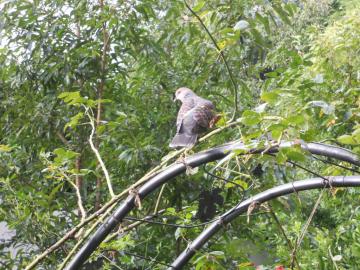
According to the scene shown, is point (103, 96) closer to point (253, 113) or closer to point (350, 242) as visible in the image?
point (253, 113)

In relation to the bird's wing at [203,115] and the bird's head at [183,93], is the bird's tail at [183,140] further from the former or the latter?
the bird's head at [183,93]

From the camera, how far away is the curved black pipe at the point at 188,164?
1.05m

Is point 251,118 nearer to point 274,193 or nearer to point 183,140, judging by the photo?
point 274,193

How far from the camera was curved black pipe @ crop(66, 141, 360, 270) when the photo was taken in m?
1.05

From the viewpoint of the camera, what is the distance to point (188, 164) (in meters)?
1.16

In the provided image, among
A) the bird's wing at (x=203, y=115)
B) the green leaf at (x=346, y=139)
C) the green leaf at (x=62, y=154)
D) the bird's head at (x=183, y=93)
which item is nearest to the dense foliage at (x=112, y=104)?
the bird's head at (x=183, y=93)

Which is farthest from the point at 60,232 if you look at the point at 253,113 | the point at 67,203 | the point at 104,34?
the point at 253,113

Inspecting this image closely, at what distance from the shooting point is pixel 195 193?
221cm

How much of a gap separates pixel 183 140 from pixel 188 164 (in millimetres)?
318

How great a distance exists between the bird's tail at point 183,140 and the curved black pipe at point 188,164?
0.24m

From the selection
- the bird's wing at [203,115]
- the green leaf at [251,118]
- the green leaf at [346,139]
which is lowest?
the bird's wing at [203,115]

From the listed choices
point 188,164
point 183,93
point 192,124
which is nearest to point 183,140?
point 192,124

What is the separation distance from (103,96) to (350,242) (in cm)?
203

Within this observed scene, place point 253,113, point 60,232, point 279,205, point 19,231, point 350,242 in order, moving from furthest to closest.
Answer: point 350,242
point 60,232
point 19,231
point 279,205
point 253,113
